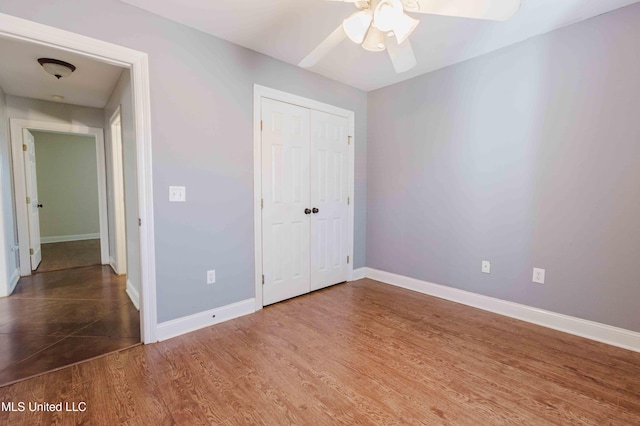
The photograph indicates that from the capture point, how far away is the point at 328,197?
3451 millimetres

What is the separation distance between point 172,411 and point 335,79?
334cm

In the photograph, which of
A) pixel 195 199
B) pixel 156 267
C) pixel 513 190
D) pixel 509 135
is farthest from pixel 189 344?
pixel 509 135

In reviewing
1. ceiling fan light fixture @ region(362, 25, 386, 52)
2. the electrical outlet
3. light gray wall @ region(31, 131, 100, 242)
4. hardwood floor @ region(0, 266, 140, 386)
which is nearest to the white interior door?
hardwood floor @ region(0, 266, 140, 386)

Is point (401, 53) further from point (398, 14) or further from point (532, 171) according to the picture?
point (532, 171)

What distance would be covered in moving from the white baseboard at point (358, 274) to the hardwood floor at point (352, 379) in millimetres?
1219

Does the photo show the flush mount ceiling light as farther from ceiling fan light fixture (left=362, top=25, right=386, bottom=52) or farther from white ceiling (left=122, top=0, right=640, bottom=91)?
ceiling fan light fixture (left=362, top=25, right=386, bottom=52)

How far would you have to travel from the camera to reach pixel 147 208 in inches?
85.4

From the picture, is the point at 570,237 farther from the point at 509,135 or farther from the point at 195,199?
the point at 195,199

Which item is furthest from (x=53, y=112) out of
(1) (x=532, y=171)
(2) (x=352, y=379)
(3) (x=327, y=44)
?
(1) (x=532, y=171)

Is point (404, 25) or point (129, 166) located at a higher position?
point (404, 25)

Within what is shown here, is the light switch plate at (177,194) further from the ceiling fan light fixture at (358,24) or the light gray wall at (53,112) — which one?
the light gray wall at (53,112)

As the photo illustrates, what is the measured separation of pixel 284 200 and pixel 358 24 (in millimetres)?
1844

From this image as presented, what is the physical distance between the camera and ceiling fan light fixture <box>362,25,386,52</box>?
1.60 m

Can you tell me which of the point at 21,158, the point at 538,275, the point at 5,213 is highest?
the point at 21,158
